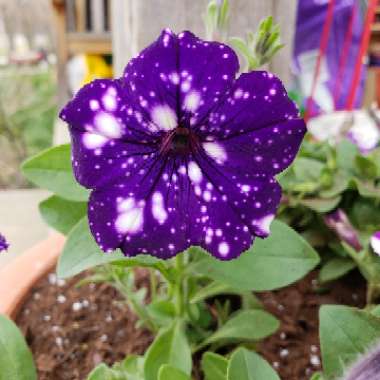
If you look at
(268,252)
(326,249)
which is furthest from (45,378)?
(326,249)

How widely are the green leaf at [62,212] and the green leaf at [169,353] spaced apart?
174mm

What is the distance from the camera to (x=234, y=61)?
0.43 m

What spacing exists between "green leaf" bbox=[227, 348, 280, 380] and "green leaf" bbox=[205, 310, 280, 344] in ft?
0.51

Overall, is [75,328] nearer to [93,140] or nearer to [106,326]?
[106,326]

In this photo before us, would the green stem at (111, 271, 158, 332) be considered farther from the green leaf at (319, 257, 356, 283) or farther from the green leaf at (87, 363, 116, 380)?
the green leaf at (319, 257, 356, 283)

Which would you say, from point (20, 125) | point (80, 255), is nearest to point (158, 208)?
point (80, 255)

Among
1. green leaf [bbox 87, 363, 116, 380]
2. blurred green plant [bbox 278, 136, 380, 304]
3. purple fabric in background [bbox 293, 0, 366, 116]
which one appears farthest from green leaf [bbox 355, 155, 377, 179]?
purple fabric in background [bbox 293, 0, 366, 116]

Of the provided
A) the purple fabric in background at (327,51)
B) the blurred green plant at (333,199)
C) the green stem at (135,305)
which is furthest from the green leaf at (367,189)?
the purple fabric in background at (327,51)

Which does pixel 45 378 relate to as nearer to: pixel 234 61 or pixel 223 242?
pixel 223 242

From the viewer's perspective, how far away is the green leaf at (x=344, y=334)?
53cm

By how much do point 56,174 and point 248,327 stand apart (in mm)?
303

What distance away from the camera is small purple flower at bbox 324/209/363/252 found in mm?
758

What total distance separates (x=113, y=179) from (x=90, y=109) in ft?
0.20

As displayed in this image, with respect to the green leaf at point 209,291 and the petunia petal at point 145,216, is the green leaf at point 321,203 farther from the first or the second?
the petunia petal at point 145,216
